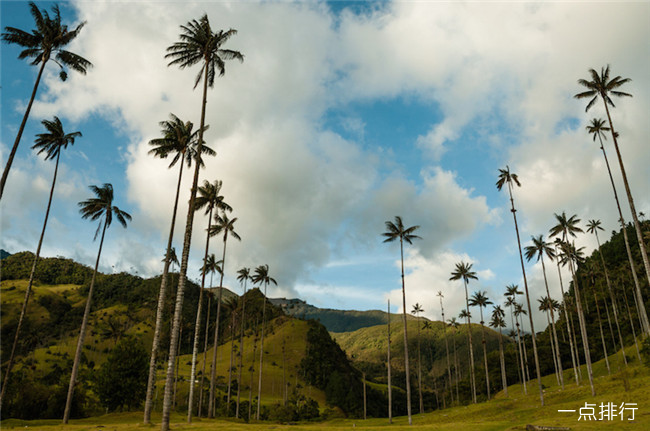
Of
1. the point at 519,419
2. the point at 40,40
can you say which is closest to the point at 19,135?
the point at 40,40

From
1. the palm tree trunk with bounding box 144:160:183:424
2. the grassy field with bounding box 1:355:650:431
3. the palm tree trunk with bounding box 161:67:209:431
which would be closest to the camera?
the palm tree trunk with bounding box 161:67:209:431

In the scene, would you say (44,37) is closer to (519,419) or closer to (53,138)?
(53,138)

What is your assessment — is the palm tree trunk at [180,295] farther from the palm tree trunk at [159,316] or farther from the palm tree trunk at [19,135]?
the palm tree trunk at [19,135]

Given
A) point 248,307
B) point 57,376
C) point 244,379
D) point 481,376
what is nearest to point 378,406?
point 481,376

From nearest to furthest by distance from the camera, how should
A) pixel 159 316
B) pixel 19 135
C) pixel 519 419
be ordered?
pixel 19 135, pixel 159 316, pixel 519 419

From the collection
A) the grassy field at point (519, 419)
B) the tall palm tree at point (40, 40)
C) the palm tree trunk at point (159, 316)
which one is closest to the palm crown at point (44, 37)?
the tall palm tree at point (40, 40)

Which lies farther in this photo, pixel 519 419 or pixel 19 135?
pixel 519 419

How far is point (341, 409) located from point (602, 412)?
85386 millimetres

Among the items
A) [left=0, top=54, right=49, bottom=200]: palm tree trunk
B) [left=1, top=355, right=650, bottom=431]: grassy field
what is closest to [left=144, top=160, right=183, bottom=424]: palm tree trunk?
[left=1, top=355, right=650, bottom=431]: grassy field

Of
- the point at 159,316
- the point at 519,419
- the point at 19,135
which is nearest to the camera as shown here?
the point at 19,135

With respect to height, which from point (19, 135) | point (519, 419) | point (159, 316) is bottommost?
point (519, 419)

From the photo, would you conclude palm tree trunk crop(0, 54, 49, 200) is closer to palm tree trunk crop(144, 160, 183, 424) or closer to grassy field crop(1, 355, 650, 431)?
palm tree trunk crop(144, 160, 183, 424)

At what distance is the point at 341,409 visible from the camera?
106125 millimetres

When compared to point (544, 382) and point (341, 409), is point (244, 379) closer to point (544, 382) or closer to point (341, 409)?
point (341, 409)
